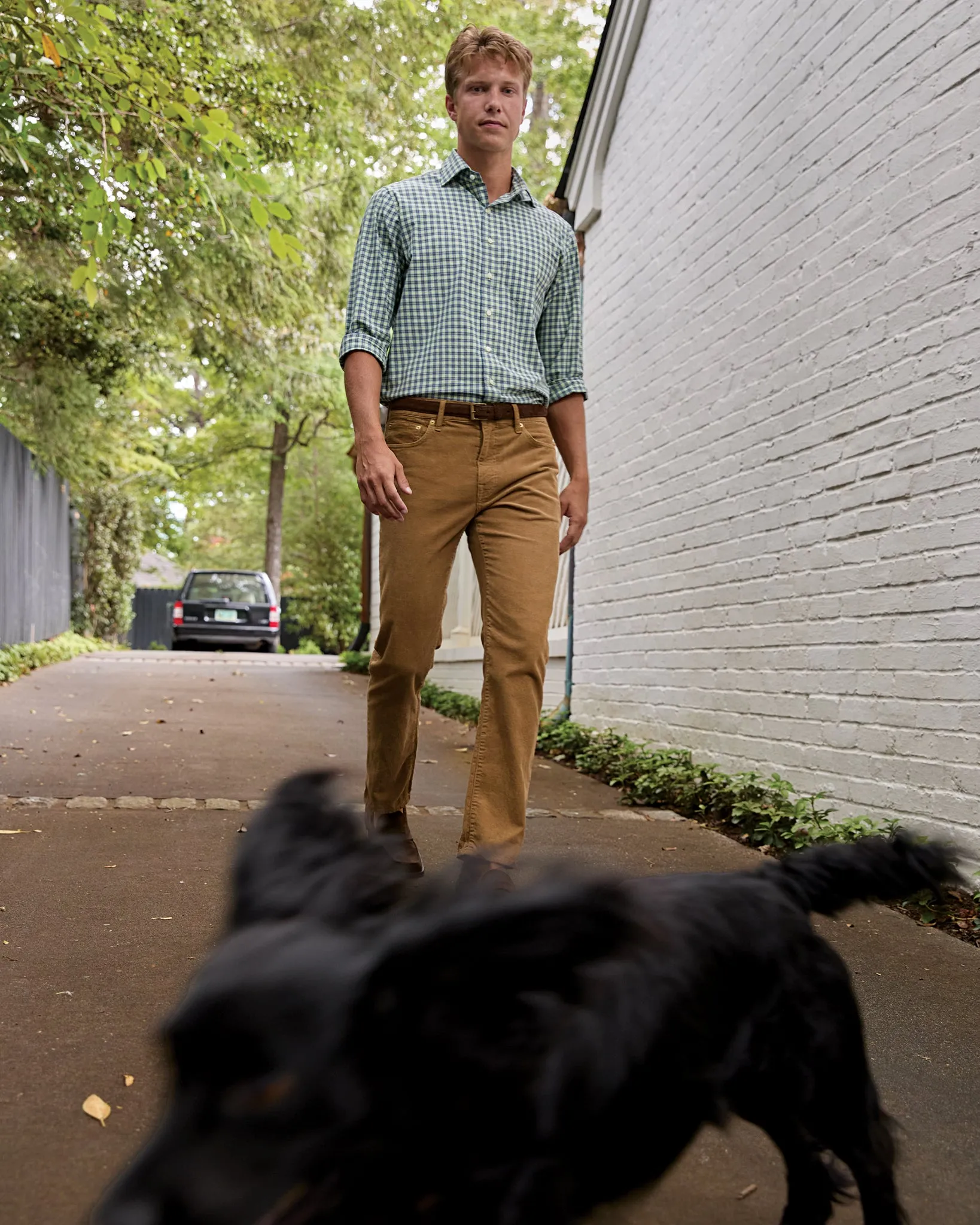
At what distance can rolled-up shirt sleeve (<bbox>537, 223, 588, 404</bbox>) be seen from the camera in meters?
3.69

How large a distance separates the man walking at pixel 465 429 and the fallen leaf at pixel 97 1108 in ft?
4.43

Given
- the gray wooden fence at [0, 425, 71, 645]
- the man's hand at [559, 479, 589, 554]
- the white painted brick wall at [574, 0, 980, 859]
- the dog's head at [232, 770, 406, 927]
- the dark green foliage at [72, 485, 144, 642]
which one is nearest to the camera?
the dog's head at [232, 770, 406, 927]

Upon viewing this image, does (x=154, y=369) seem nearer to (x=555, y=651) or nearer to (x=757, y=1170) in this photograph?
(x=555, y=651)

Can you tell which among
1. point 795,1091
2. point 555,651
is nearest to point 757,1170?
point 795,1091

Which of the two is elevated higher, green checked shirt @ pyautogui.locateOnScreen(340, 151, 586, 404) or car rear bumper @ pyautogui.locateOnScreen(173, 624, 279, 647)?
green checked shirt @ pyautogui.locateOnScreen(340, 151, 586, 404)

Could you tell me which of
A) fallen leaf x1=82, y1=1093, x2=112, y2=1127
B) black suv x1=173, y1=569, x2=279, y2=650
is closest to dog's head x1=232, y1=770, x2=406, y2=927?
fallen leaf x1=82, y1=1093, x2=112, y2=1127

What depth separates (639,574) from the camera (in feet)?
23.4

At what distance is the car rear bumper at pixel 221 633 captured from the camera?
21.0 meters

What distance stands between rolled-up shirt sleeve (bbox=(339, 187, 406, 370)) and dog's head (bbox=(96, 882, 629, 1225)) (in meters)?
2.69

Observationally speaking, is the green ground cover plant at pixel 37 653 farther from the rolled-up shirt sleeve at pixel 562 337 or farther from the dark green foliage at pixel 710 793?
the rolled-up shirt sleeve at pixel 562 337

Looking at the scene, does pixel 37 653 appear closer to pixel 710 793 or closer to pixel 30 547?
pixel 30 547

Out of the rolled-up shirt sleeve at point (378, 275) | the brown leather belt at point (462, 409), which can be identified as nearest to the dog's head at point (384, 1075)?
the brown leather belt at point (462, 409)

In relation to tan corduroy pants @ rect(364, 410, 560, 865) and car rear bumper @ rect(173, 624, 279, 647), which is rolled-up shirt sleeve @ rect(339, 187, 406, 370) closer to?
tan corduroy pants @ rect(364, 410, 560, 865)

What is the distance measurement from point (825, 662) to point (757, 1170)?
3150mm
